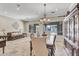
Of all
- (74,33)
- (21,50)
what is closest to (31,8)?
(21,50)

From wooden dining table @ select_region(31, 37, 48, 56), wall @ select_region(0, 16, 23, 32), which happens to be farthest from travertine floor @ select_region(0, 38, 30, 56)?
wall @ select_region(0, 16, 23, 32)

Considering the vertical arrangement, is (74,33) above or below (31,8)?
below

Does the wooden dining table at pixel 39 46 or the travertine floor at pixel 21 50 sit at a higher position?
the wooden dining table at pixel 39 46

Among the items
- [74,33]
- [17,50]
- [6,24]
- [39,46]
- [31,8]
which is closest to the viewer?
[74,33]

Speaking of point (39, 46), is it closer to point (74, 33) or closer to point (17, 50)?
point (74, 33)

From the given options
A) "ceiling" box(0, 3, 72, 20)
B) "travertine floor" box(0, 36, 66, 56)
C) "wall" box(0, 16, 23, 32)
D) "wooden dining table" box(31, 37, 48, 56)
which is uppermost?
"ceiling" box(0, 3, 72, 20)

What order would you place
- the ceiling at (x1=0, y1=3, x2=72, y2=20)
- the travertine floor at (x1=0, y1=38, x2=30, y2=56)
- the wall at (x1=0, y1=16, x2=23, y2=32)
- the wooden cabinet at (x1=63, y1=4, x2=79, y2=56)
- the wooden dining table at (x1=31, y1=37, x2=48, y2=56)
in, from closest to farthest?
1. the wooden cabinet at (x1=63, y1=4, x2=79, y2=56)
2. the wooden dining table at (x1=31, y1=37, x2=48, y2=56)
3. the travertine floor at (x1=0, y1=38, x2=30, y2=56)
4. the ceiling at (x1=0, y1=3, x2=72, y2=20)
5. the wall at (x1=0, y1=16, x2=23, y2=32)

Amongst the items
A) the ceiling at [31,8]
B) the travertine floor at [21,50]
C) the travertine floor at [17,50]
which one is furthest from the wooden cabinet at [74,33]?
the ceiling at [31,8]

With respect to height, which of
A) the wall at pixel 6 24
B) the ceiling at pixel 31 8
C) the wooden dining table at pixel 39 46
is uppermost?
the ceiling at pixel 31 8

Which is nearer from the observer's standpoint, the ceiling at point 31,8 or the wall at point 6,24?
the ceiling at point 31,8

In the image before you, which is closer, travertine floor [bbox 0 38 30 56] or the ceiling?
travertine floor [bbox 0 38 30 56]

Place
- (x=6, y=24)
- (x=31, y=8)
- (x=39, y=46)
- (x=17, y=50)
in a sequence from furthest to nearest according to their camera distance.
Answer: (x=6, y=24)
(x=31, y=8)
(x=17, y=50)
(x=39, y=46)

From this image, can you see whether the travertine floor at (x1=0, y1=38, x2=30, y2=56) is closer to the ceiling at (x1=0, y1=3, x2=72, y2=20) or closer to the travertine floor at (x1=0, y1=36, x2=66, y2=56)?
the travertine floor at (x1=0, y1=36, x2=66, y2=56)

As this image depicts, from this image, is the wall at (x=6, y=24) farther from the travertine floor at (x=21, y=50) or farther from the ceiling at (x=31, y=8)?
the travertine floor at (x=21, y=50)
